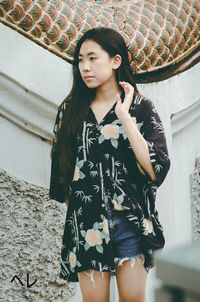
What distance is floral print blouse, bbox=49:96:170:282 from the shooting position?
2178 millimetres

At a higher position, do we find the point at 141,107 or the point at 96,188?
the point at 141,107

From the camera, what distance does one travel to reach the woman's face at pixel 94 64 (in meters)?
2.23

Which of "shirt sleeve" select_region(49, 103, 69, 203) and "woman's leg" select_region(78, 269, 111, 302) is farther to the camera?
"shirt sleeve" select_region(49, 103, 69, 203)

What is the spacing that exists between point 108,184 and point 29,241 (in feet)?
2.76

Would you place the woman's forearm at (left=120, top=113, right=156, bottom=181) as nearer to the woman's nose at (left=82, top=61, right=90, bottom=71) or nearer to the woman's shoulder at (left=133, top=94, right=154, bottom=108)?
the woman's shoulder at (left=133, top=94, right=154, bottom=108)

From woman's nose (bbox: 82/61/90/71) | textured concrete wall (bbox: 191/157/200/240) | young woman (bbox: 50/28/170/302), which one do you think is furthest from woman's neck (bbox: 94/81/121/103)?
textured concrete wall (bbox: 191/157/200/240)

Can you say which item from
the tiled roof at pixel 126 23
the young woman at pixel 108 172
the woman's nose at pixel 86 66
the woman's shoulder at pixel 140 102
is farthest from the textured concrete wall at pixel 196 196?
the woman's nose at pixel 86 66

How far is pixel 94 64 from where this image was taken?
7.32ft

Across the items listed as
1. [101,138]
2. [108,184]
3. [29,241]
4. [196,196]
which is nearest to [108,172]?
[108,184]

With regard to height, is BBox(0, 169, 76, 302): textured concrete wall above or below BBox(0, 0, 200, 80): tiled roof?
below

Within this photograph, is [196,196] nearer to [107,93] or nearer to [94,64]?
[107,93]

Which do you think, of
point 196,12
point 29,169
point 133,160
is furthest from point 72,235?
point 196,12

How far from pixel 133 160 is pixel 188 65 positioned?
4.03 feet

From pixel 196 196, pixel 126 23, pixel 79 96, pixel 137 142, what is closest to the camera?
pixel 137 142
